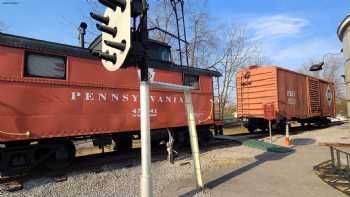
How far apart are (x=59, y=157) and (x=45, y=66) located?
240 centimetres

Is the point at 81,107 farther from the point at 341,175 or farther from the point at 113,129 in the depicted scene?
the point at 341,175

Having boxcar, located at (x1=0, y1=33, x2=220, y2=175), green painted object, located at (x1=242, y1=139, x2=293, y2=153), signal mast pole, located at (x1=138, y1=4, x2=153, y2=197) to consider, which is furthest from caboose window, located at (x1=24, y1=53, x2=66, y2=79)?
green painted object, located at (x1=242, y1=139, x2=293, y2=153)

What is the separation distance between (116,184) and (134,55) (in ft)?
12.7

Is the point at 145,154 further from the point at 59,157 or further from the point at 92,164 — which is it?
the point at 92,164

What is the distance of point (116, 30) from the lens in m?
4.32

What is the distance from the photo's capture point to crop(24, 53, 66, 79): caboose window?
7.81 metres

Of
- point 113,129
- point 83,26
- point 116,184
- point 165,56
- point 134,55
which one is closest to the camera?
point 134,55

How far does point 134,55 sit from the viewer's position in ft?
14.9

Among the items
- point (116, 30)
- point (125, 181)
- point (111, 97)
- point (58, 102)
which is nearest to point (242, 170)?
point (125, 181)

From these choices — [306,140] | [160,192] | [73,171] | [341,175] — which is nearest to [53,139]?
[73,171]

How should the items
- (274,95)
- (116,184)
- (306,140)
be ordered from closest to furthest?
(116,184) → (306,140) → (274,95)

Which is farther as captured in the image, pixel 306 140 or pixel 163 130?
pixel 306 140

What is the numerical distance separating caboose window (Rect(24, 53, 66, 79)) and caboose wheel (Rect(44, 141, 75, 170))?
1.80m

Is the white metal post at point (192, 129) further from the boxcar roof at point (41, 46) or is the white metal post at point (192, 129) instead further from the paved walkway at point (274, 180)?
the boxcar roof at point (41, 46)
